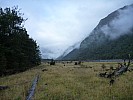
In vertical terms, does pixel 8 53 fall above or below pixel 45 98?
above

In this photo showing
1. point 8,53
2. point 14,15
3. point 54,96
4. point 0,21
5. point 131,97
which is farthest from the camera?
point 14,15

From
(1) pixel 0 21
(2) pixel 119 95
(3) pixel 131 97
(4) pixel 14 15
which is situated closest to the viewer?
(3) pixel 131 97

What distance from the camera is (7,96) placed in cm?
1862

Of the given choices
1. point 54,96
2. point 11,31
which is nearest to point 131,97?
point 54,96

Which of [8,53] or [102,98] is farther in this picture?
[8,53]

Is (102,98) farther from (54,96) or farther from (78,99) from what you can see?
(54,96)

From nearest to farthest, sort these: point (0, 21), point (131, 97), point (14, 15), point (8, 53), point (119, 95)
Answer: point (131, 97)
point (119, 95)
point (0, 21)
point (8, 53)
point (14, 15)

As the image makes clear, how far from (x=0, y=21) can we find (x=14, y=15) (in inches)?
280

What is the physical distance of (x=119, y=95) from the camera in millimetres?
16688

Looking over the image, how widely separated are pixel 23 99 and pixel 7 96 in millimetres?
2462

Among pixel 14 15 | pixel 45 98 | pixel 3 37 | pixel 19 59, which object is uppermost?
pixel 14 15

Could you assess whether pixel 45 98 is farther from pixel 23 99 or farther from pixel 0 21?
pixel 0 21

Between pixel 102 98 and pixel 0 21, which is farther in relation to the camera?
pixel 0 21

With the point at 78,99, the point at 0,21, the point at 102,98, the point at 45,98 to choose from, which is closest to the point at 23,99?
the point at 45,98
